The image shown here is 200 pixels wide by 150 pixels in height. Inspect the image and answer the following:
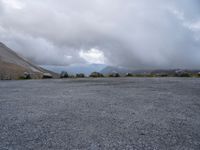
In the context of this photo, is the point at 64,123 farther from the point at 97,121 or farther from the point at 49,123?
the point at 97,121

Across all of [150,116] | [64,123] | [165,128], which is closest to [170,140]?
[165,128]

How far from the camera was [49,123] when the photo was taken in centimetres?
666

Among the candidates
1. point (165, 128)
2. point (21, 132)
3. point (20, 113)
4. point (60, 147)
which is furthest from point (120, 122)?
point (20, 113)

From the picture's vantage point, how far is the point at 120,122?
6.73 meters

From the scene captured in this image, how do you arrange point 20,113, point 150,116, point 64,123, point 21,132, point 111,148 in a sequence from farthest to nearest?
1. point 20,113
2. point 150,116
3. point 64,123
4. point 21,132
5. point 111,148

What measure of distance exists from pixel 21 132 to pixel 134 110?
4275 millimetres

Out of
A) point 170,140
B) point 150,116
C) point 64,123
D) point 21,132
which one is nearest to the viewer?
point 170,140

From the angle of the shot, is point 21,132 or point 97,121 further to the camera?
point 97,121

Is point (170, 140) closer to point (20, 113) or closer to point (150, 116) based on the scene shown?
point (150, 116)

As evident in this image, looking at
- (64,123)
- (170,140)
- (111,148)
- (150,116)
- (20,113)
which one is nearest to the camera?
(111,148)

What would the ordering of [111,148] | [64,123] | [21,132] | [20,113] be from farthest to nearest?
[20,113], [64,123], [21,132], [111,148]

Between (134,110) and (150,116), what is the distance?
1.02 m

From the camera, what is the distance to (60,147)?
4836mm

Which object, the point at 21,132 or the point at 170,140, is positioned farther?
the point at 21,132
